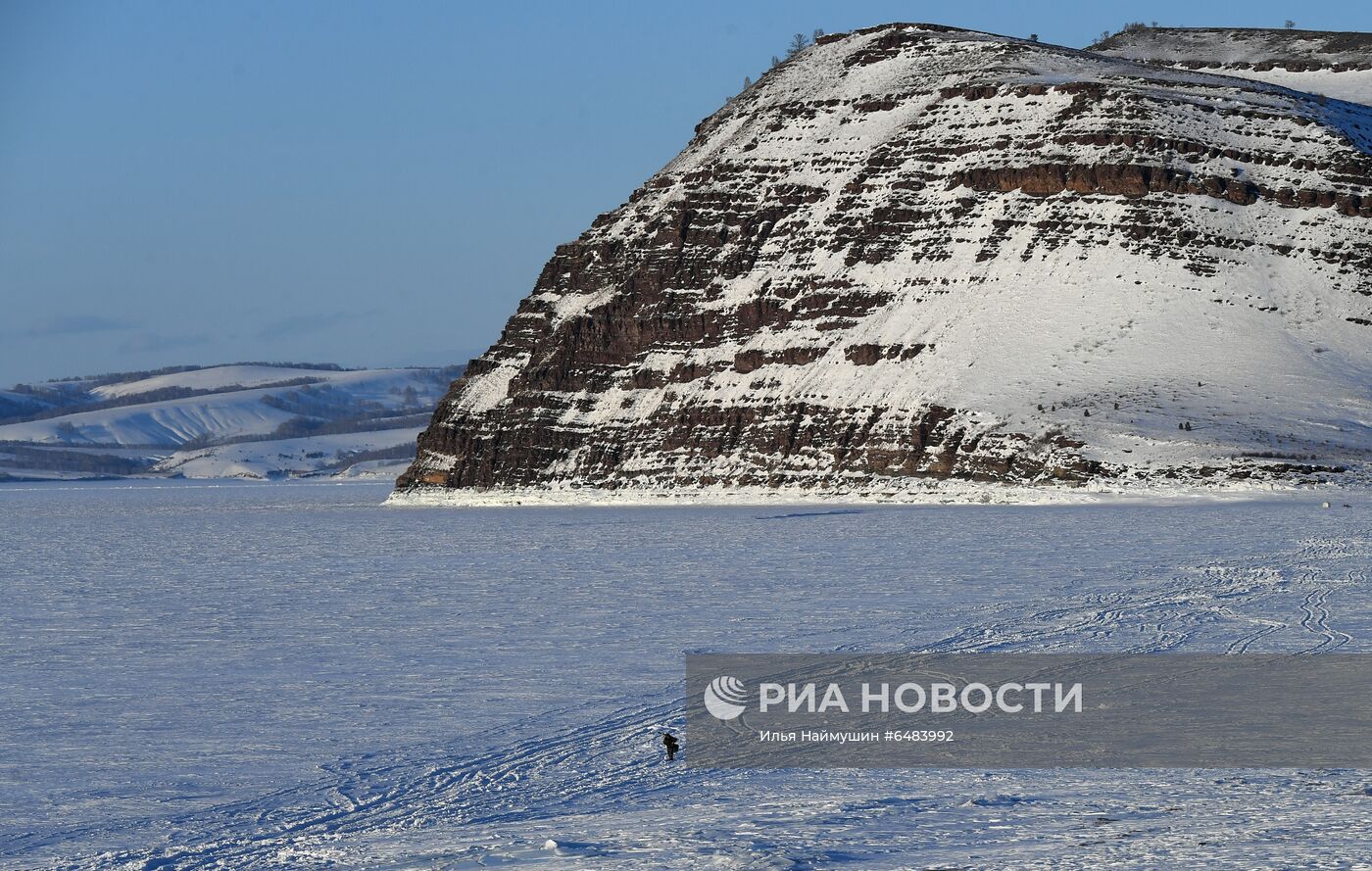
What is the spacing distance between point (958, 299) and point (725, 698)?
318 ft

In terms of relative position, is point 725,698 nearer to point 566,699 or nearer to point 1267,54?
point 566,699

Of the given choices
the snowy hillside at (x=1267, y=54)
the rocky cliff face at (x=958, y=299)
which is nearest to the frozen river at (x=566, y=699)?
the rocky cliff face at (x=958, y=299)

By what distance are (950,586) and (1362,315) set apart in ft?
294

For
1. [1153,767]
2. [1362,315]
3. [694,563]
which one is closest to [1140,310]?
[1362,315]

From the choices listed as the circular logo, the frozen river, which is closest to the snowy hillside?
the frozen river

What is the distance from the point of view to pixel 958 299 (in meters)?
115

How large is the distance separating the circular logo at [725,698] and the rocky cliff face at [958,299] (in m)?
72.1

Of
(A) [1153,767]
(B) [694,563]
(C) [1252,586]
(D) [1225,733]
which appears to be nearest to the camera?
(A) [1153,767]

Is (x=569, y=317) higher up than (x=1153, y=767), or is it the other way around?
(x=569, y=317)

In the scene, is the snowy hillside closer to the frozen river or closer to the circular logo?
the frozen river

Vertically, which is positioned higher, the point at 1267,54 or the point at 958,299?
the point at 1267,54

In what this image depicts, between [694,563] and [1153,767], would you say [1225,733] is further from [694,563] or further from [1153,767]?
[694,563]

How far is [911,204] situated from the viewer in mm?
123188

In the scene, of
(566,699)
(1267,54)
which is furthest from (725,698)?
(1267,54)
